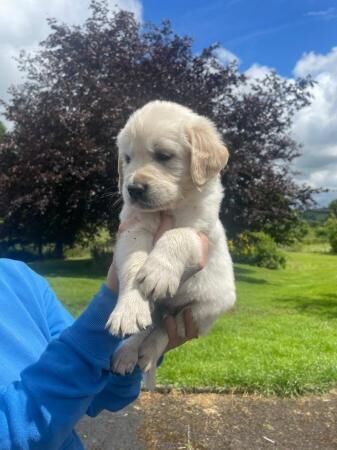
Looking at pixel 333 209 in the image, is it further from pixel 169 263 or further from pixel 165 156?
pixel 169 263

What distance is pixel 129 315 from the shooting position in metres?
2.02

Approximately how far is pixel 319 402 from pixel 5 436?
4.39 m

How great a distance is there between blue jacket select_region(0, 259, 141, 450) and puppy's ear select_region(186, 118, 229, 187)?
94cm

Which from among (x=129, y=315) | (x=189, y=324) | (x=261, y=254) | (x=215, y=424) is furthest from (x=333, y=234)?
(x=129, y=315)

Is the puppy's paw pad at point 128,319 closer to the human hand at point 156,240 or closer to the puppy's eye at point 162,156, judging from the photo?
the human hand at point 156,240

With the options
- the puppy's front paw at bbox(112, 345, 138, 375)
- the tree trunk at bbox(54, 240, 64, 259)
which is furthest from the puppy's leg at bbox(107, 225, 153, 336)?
the tree trunk at bbox(54, 240, 64, 259)

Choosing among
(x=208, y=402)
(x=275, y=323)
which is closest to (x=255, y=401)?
(x=208, y=402)

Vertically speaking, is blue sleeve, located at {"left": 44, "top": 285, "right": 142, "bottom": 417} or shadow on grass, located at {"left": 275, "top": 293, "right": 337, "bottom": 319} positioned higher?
blue sleeve, located at {"left": 44, "top": 285, "right": 142, "bottom": 417}

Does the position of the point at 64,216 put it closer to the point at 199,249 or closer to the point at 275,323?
the point at 275,323

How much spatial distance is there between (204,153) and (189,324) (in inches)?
37.4

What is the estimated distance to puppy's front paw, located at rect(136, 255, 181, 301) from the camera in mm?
2141

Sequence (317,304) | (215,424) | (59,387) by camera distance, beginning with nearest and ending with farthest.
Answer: (59,387)
(215,424)
(317,304)

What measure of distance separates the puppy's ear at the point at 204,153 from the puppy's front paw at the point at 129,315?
0.88m

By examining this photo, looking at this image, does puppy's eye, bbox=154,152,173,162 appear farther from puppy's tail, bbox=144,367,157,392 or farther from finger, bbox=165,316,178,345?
puppy's tail, bbox=144,367,157,392
